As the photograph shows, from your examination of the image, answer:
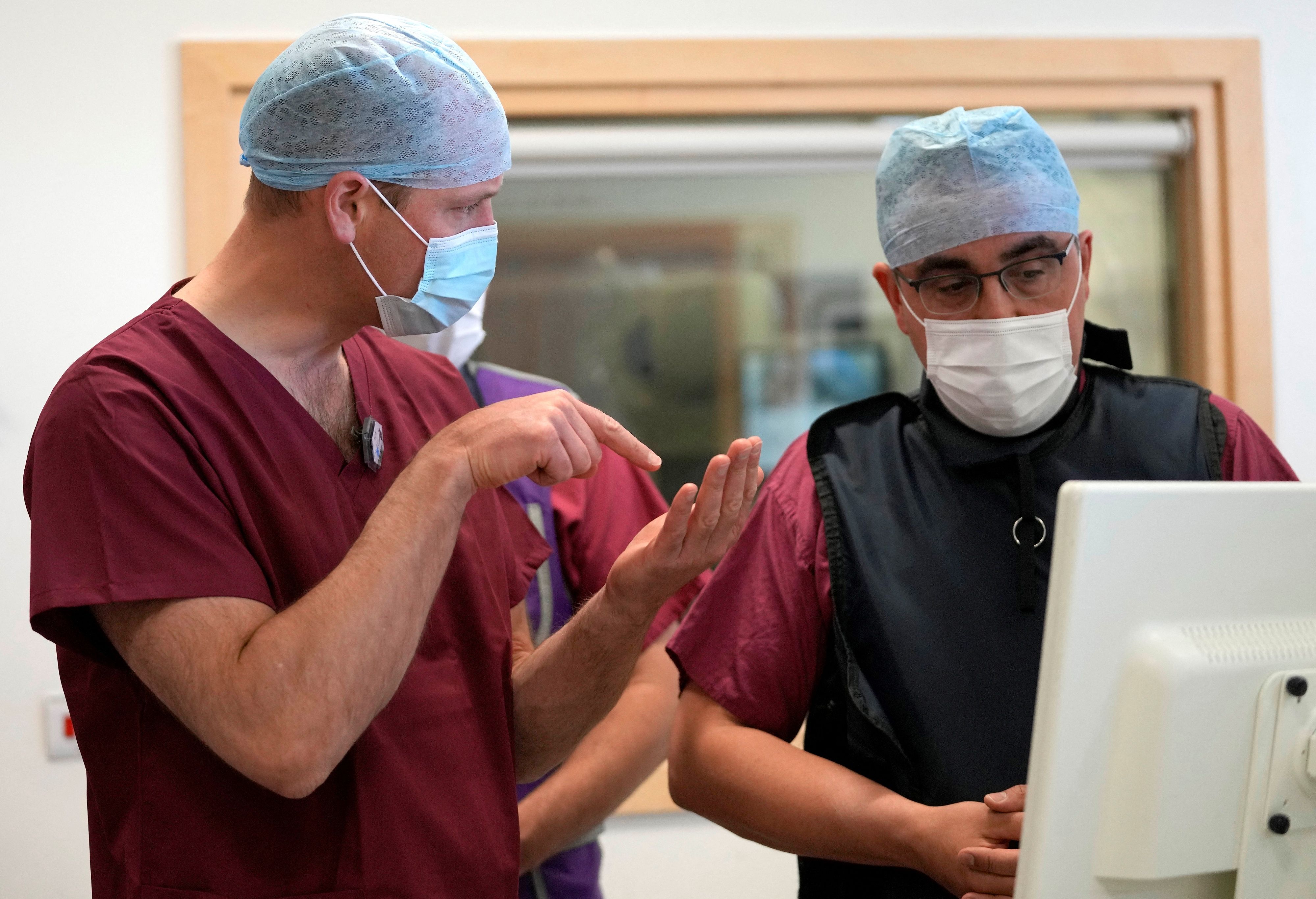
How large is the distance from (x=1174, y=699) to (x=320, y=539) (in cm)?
77

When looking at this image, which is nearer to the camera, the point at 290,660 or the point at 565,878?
the point at 290,660

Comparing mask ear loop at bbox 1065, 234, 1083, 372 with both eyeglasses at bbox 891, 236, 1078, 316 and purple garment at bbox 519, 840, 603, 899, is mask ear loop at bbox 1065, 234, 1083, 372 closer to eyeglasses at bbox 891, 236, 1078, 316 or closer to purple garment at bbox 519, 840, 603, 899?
eyeglasses at bbox 891, 236, 1078, 316

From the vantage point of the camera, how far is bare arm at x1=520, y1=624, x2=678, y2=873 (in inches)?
63.7

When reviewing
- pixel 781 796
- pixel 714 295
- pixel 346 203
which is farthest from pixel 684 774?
pixel 714 295

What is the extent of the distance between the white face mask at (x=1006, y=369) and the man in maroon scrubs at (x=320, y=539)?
350 millimetres

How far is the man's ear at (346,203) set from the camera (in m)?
1.11

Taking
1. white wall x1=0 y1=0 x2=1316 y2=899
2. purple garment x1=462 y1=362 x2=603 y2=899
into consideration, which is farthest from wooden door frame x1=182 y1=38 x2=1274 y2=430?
purple garment x1=462 y1=362 x2=603 y2=899

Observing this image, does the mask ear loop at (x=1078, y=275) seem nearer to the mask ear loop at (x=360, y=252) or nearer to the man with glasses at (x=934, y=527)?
the man with glasses at (x=934, y=527)

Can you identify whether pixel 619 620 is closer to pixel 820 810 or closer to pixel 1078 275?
pixel 820 810

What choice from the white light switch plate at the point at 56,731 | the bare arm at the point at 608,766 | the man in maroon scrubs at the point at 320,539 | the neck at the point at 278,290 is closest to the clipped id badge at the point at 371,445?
the man in maroon scrubs at the point at 320,539

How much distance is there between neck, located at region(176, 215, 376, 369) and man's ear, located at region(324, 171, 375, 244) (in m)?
0.02

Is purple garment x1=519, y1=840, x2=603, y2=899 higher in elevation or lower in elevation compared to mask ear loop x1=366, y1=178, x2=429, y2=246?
lower

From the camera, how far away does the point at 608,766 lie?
169cm

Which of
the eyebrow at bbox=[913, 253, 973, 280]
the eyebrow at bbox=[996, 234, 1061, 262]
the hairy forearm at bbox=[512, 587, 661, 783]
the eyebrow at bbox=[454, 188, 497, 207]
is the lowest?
the hairy forearm at bbox=[512, 587, 661, 783]
